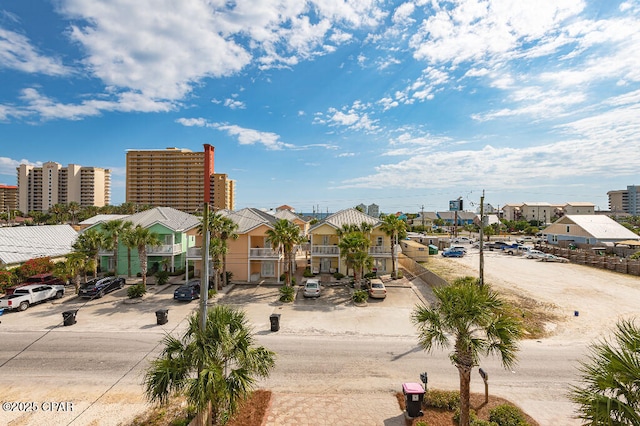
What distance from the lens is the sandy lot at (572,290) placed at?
1906 centimetres

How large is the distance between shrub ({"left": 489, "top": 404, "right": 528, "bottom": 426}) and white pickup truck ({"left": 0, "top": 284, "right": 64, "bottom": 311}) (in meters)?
29.4

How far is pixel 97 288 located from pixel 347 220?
2438 cm

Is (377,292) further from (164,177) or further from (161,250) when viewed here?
(164,177)

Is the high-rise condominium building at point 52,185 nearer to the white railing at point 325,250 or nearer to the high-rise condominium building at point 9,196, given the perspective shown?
the high-rise condominium building at point 9,196

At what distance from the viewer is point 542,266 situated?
129ft

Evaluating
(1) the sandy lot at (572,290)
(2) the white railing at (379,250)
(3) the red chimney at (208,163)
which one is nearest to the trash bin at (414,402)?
(3) the red chimney at (208,163)

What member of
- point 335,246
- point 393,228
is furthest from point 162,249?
point 393,228

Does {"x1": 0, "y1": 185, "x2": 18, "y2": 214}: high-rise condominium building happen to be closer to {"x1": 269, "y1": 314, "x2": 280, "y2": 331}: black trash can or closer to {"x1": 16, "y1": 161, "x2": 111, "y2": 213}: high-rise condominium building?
{"x1": 16, "y1": 161, "x2": 111, "y2": 213}: high-rise condominium building

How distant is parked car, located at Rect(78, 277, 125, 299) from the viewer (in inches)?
941

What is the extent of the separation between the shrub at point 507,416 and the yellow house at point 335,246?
21.2 m

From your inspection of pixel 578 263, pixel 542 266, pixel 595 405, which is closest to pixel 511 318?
pixel 595 405

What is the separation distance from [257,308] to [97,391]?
445 inches

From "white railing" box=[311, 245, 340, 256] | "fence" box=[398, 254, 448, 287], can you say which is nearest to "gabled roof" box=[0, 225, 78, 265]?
"white railing" box=[311, 245, 340, 256]

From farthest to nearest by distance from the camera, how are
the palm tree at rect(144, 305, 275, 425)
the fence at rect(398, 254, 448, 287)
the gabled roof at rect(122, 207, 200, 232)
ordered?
1. the gabled roof at rect(122, 207, 200, 232)
2. the fence at rect(398, 254, 448, 287)
3. the palm tree at rect(144, 305, 275, 425)
